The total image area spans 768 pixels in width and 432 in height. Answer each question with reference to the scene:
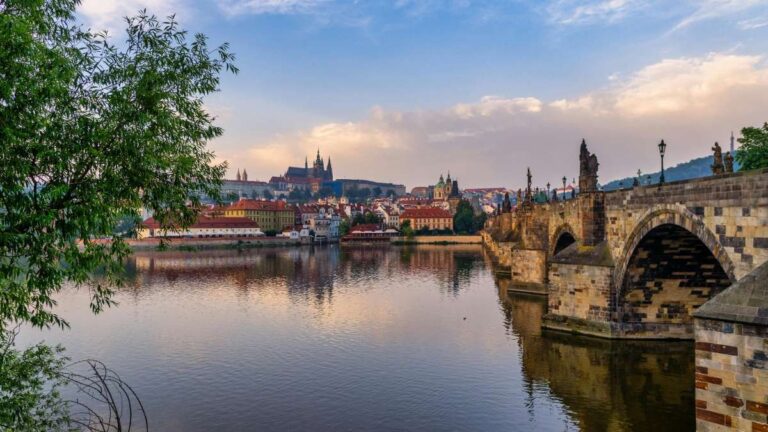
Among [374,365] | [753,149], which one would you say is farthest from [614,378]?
[753,149]

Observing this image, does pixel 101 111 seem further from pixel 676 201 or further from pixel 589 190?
pixel 589 190

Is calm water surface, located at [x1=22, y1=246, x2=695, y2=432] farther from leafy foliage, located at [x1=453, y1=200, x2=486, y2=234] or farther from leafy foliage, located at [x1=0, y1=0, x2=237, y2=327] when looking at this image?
leafy foliage, located at [x1=453, y1=200, x2=486, y2=234]

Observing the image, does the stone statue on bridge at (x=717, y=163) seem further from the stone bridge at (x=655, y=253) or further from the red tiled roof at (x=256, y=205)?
the red tiled roof at (x=256, y=205)

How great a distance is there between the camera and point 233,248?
11988 cm

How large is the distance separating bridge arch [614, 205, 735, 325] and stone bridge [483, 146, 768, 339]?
42 millimetres

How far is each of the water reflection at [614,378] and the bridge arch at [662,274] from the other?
1627mm

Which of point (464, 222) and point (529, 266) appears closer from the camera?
point (529, 266)

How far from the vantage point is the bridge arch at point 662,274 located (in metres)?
23.0

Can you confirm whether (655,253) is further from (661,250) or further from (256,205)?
(256,205)

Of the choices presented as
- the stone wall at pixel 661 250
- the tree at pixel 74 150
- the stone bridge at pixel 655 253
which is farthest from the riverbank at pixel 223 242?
the tree at pixel 74 150

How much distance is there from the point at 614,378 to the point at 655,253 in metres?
6.82

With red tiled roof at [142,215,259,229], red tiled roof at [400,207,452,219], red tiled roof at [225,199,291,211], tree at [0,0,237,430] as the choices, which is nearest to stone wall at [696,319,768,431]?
tree at [0,0,237,430]

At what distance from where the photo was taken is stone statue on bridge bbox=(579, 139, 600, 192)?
100.0ft

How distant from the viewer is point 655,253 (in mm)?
24562
